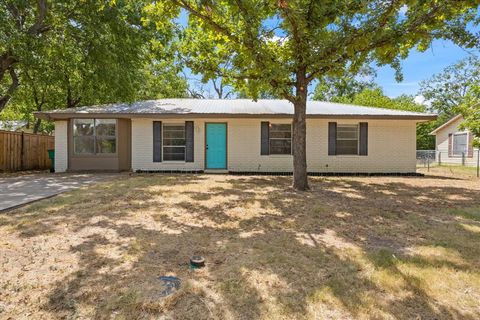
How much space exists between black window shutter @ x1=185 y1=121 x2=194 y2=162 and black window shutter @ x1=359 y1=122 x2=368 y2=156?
7.14 metres

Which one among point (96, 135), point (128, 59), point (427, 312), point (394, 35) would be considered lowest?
point (427, 312)

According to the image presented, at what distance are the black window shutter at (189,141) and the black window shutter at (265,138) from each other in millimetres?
2930

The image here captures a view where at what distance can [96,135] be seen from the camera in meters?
11.7

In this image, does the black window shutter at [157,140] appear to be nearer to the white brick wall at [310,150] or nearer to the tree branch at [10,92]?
the white brick wall at [310,150]

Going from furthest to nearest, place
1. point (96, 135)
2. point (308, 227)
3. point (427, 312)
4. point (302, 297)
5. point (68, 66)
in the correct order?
1. point (68, 66)
2. point (96, 135)
3. point (308, 227)
4. point (302, 297)
5. point (427, 312)

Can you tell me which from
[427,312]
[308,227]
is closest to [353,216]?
[308,227]

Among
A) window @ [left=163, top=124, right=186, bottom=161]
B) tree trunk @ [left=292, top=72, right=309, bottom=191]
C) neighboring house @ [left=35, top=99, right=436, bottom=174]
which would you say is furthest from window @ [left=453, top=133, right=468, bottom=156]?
window @ [left=163, top=124, right=186, bottom=161]

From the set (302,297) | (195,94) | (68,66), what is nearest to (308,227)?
(302,297)

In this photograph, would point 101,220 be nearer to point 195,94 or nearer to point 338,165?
point 338,165

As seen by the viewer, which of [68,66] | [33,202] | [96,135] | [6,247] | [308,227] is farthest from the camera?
[68,66]

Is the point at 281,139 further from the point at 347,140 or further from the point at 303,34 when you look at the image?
the point at 303,34

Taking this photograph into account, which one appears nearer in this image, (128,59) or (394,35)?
(394,35)

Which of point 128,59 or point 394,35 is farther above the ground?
point 128,59

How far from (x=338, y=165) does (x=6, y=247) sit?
11.2 meters
